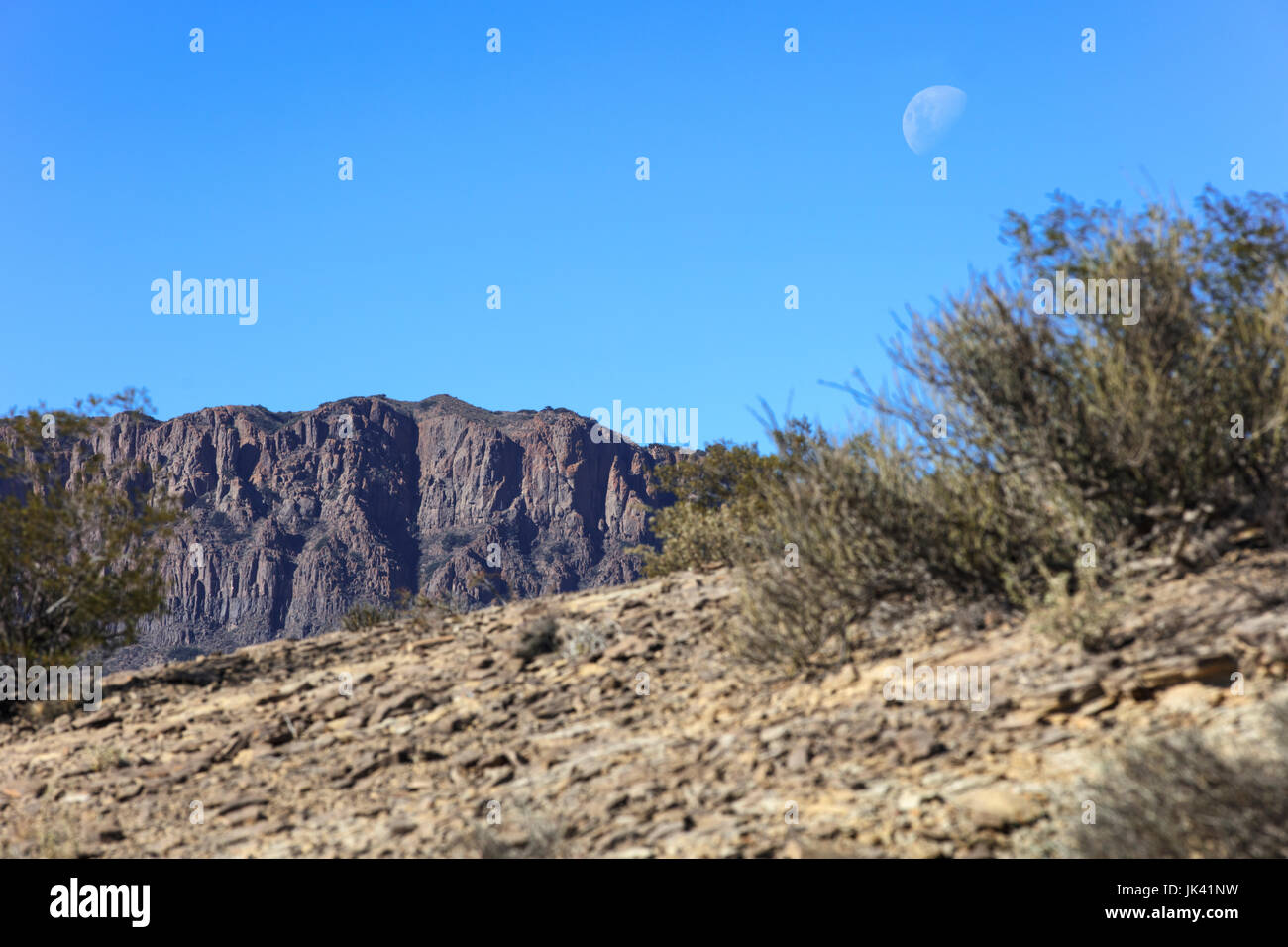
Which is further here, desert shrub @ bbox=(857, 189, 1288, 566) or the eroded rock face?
the eroded rock face

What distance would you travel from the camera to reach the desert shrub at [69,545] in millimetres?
15031

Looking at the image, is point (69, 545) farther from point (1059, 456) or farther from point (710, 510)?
point (1059, 456)

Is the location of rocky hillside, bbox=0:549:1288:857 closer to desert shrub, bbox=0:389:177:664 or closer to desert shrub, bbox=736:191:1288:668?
desert shrub, bbox=736:191:1288:668

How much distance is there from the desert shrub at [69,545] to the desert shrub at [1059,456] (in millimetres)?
10935

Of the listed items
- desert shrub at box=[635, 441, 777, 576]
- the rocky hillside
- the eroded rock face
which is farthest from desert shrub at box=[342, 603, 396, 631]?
the eroded rock face

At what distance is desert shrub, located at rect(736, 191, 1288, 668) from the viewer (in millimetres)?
8062

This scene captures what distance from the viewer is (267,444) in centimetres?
15838

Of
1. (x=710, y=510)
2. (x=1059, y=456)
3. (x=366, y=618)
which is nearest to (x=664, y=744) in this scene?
(x=1059, y=456)

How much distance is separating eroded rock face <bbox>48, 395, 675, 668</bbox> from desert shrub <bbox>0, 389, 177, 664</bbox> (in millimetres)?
104363

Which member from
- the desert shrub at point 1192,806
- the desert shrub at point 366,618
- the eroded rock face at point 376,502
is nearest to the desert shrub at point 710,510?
the desert shrub at point 366,618

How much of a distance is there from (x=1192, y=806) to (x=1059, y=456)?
3.92 m

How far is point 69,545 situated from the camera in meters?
15.5
